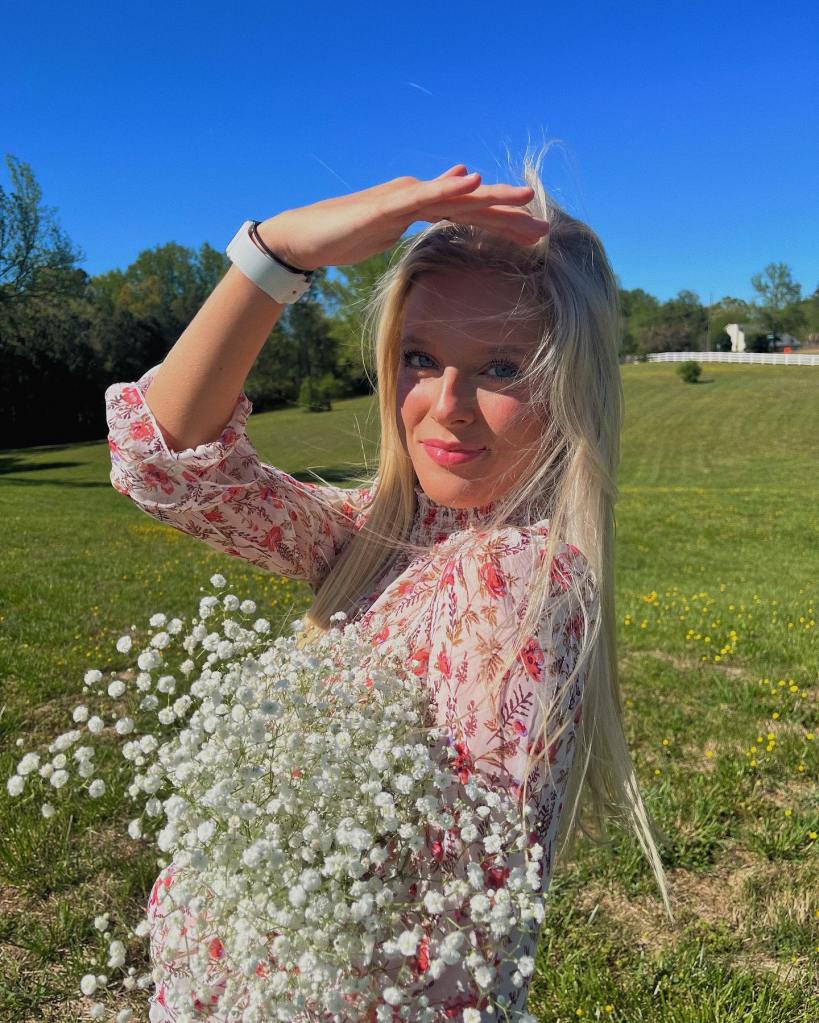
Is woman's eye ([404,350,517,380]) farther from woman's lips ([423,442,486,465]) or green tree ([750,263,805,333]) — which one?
green tree ([750,263,805,333])

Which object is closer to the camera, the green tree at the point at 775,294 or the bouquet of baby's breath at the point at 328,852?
the bouquet of baby's breath at the point at 328,852

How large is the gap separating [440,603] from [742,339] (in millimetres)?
104785

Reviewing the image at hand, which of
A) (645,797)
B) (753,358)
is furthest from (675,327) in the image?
(645,797)

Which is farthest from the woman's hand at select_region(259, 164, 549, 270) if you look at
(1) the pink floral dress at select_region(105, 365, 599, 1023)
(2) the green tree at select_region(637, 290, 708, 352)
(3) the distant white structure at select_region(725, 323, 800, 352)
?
(3) the distant white structure at select_region(725, 323, 800, 352)

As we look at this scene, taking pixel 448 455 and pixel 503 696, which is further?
pixel 448 455

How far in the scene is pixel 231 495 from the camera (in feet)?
6.41

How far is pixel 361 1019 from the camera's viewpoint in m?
1.39

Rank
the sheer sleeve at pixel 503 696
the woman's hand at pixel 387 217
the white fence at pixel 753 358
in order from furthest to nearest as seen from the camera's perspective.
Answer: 1. the white fence at pixel 753 358
2. the woman's hand at pixel 387 217
3. the sheer sleeve at pixel 503 696

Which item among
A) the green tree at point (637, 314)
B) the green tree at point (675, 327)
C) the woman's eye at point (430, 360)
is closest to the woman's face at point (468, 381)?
the woman's eye at point (430, 360)

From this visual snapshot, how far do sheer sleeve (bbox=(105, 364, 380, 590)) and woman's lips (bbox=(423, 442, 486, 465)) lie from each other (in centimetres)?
44

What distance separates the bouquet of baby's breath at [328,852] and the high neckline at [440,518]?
55cm

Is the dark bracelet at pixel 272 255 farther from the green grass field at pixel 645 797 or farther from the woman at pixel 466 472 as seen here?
the green grass field at pixel 645 797

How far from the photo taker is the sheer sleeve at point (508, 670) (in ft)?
4.71

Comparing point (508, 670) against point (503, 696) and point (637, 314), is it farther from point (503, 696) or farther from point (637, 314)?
point (637, 314)
